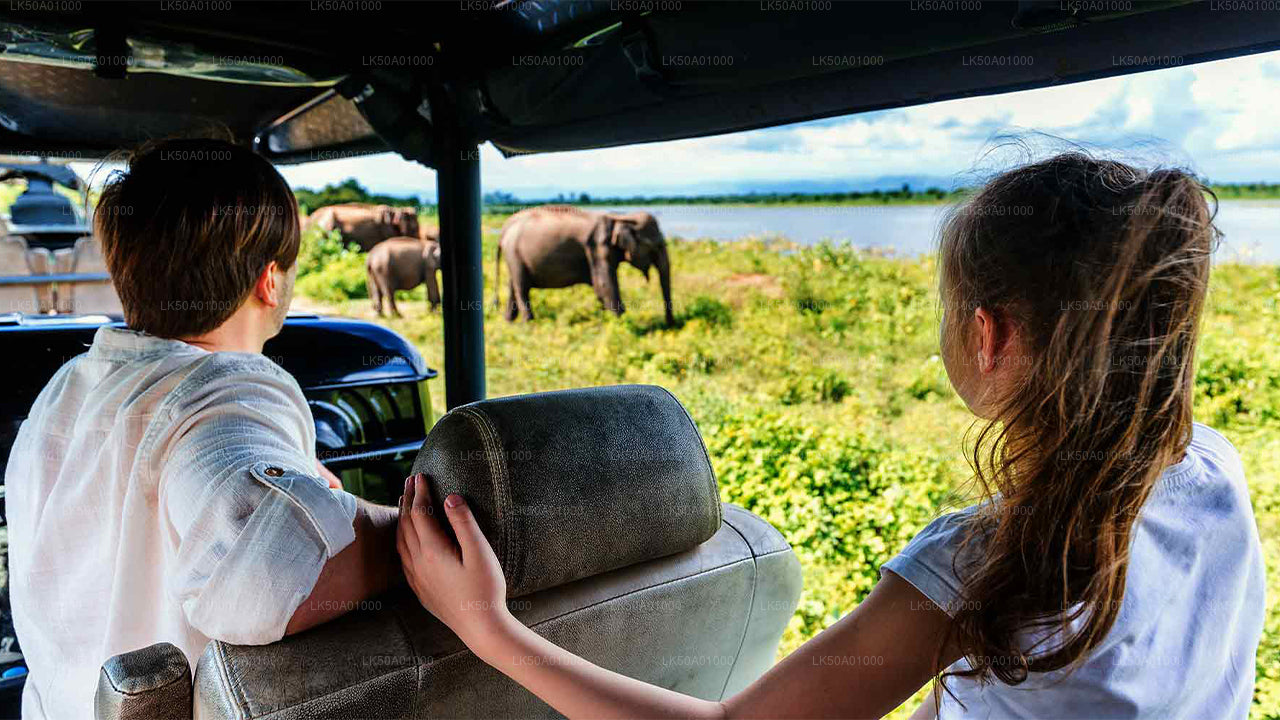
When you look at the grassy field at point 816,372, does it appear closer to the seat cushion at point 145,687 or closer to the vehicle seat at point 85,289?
the seat cushion at point 145,687

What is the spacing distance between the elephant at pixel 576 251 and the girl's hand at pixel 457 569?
7340 mm

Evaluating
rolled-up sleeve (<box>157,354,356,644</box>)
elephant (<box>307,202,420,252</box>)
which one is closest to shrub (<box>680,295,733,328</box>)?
elephant (<box>307,202,420,252</box>)

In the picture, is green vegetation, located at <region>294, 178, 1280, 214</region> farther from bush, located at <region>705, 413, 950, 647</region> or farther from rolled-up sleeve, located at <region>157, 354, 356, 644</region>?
rolled-up sleeve, located at <region>157, 354, 356, 644</region>

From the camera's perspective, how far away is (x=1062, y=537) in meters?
0.84

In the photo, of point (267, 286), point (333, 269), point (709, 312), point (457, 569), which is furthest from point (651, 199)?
point (457, 569)

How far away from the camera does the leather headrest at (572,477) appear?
94cm

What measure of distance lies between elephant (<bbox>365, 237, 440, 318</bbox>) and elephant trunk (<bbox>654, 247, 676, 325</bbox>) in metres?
2.17

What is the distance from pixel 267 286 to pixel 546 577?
2.12ft

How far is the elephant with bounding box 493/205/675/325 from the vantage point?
8.32 metres

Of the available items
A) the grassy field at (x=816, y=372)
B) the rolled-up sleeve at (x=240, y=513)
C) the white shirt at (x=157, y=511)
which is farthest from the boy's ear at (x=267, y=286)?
the grassy field at (x=816, y=372)

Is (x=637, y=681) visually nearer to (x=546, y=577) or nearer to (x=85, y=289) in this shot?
(x=546, y=577)

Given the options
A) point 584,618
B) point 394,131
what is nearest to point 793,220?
point 394,131

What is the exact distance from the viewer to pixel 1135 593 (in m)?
0.83

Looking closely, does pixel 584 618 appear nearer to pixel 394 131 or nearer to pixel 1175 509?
pixel 1175 509
